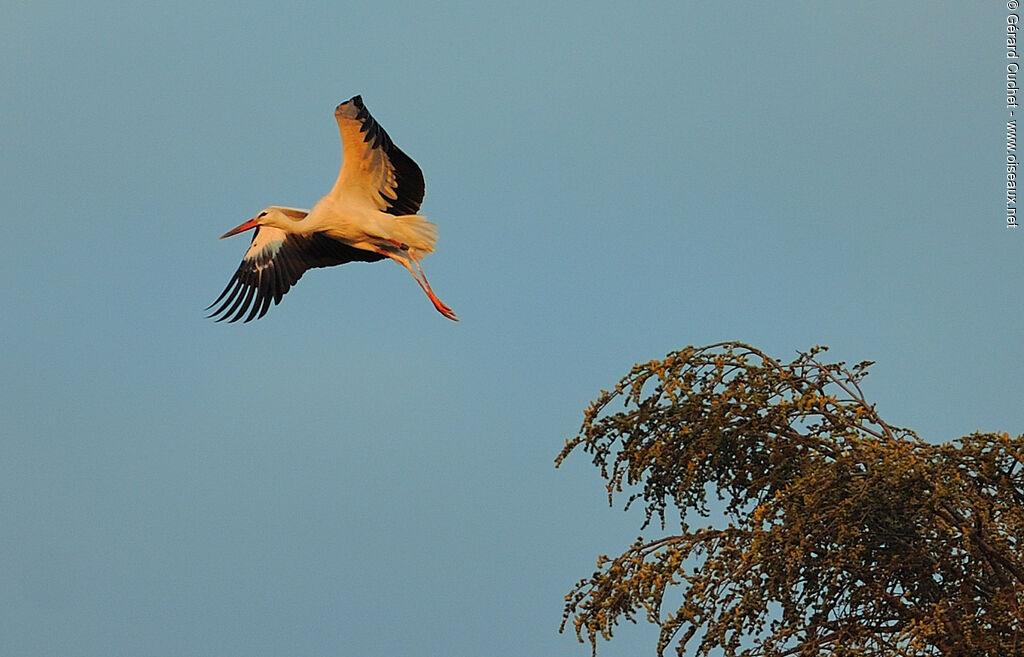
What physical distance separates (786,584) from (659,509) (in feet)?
4.33

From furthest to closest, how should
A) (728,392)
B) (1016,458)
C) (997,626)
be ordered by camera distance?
(728,392) < (1016,458) < (997,626)

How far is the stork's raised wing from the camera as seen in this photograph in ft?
37.0

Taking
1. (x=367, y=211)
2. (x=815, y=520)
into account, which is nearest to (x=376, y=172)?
(x=367, y=211)

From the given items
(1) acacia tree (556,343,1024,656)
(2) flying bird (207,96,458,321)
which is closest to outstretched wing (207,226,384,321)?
(2) flying bird (207,96,458,321)

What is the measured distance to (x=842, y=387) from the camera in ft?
26.3

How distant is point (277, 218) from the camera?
1250 cm

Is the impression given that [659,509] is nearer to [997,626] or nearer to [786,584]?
[786,584]

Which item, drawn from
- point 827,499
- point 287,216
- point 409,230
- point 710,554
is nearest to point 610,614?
point 710,554

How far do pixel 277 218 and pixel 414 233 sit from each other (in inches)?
58.4

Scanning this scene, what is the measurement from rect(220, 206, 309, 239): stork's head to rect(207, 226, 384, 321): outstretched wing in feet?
0.51

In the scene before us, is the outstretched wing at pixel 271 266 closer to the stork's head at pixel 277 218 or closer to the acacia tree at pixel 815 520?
the stork's head at pixel 277 218

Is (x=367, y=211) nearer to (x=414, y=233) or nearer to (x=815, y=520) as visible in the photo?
(x=414, y=233)

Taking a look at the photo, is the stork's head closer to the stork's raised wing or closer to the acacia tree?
the stork's raised wing

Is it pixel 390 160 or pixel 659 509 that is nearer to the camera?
pixel 659 509
